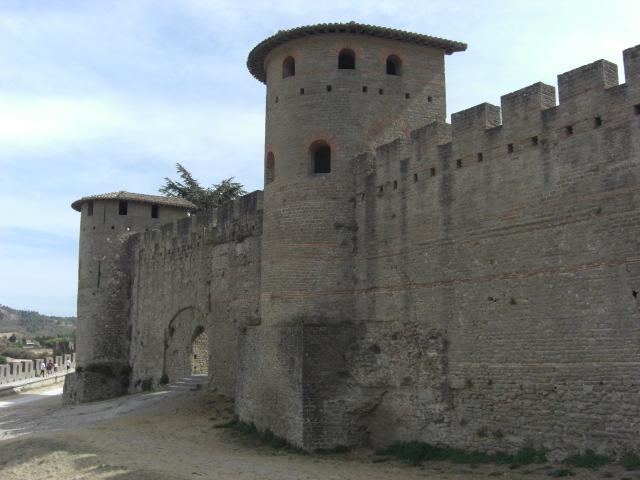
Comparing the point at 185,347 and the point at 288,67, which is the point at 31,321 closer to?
the point at 185,347

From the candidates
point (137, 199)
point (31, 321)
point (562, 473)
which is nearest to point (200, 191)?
point (137, 199)

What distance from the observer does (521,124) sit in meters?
12.3

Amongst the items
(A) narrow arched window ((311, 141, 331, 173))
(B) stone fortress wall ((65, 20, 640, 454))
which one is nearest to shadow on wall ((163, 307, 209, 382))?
(B) stone fortress wall ((65, 20, 640, 454))

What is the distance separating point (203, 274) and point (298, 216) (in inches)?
287

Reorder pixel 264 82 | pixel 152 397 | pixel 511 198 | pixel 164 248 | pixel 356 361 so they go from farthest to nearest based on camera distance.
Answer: pixel 164 248, pixel 152 397, pixel 264 82, pixel 356 361, pixel 511 198

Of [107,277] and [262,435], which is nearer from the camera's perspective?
[262,435]

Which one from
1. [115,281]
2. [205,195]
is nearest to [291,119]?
[115,281]

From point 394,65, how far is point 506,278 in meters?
6.84

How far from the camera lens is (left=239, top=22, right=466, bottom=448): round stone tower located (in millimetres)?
15156

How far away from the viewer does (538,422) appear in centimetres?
1135

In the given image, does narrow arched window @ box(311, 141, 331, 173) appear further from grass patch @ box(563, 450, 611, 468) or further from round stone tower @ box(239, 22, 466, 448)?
grass patch @ box(563, 450, 611, 468)

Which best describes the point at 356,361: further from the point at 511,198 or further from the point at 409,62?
the point at 409,62

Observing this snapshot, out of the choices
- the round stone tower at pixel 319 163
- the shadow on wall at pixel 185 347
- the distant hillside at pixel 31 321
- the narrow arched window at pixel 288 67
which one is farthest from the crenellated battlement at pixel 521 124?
the distant hillside at pixel 31 321

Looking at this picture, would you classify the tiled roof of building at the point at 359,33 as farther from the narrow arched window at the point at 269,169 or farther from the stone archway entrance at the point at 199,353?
the stone archway entrance at the point at 199,353
